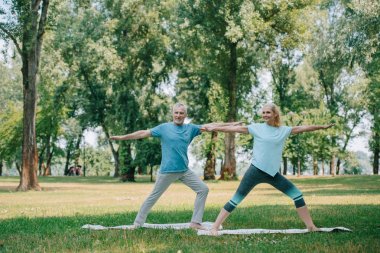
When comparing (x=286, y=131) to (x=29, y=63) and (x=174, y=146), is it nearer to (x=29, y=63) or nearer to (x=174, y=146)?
(x=174, y=146)

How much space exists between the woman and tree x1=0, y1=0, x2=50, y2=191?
22101 mm

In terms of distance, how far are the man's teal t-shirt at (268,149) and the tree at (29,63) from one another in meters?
22.2

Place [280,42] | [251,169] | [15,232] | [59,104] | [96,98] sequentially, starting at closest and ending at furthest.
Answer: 1. [251,169]
2. [15,232]
3. [280,42]
4. [96,98]
5. [59,104]

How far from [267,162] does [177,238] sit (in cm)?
206

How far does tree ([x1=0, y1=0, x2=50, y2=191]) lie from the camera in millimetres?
28422

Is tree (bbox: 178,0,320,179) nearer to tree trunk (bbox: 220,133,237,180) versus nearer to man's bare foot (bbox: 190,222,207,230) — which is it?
tree trunk (bbox: 220,133,237,180)

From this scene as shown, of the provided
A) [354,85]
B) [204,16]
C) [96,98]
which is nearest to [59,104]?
[96,98]

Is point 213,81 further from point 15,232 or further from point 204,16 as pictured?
point 15,232

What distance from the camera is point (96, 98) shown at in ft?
164

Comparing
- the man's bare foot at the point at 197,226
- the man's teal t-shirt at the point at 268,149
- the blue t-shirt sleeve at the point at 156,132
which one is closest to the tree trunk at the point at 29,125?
the blue t-shirt sleeve at the point at 156,132

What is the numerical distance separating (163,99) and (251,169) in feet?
121

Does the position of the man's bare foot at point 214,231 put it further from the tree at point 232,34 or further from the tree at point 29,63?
the tree at point 232,34

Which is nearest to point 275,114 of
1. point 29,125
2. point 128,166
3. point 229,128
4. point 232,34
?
point 229,128

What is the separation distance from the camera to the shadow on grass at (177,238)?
24.3 ft
